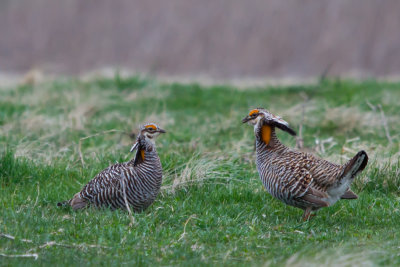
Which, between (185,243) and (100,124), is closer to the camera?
(185,243)

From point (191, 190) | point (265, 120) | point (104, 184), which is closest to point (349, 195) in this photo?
point (265, 120)

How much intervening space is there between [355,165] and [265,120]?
1098 millimetres

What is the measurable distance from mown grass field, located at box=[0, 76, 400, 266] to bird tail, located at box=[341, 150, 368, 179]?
18.4 inches

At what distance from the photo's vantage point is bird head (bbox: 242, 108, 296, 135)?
6.20 metres

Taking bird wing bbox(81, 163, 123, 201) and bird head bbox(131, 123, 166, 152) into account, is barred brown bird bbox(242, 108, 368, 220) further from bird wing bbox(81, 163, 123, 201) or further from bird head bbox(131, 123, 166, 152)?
bird wing bbox(81, 163, 123, 201)

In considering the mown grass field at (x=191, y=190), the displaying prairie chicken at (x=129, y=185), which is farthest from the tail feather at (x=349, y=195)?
the displaying prairie chicken at (x=129, y=185)

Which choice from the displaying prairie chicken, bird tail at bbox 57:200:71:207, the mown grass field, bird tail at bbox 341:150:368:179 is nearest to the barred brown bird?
bird tail at bbox 341:150:368:179

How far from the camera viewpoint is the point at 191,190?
6.84 metres

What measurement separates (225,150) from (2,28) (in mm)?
24653

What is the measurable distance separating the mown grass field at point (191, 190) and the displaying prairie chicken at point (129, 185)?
14 centimetres

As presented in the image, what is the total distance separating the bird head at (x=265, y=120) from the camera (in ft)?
20.3

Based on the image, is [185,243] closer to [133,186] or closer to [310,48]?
[133,186]

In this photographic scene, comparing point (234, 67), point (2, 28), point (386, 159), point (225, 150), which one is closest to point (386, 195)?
point (386, 159)

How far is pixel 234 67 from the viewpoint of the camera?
2631cm
